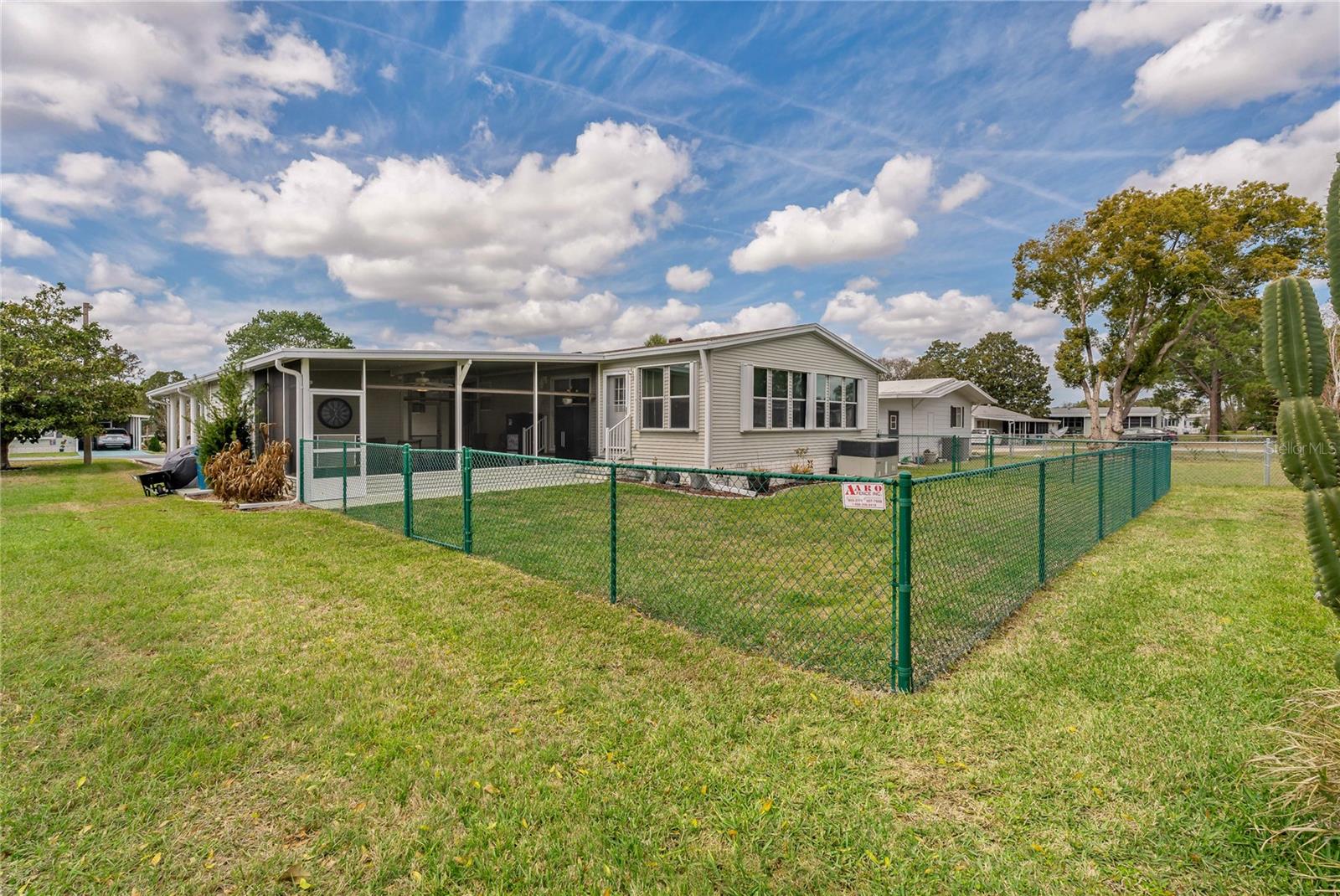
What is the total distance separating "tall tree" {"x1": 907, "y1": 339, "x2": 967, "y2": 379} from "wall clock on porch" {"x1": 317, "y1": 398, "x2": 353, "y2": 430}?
56.0 meters

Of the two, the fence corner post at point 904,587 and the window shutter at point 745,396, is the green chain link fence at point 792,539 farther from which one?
the window shutter at point 745,396

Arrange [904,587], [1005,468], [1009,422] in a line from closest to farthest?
[904,587] → [1005,468] → [1009,422]

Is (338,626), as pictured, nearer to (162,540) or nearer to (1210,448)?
(162,540)

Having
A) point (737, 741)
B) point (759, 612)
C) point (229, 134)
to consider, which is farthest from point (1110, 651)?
point (229, 134)

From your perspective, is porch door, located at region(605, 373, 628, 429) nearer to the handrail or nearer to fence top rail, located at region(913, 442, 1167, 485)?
the handrail

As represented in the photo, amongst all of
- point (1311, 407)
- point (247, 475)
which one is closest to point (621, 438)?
point (247, 475)

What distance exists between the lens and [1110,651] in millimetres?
3869

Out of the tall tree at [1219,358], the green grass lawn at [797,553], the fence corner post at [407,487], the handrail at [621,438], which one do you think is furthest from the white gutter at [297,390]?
the tall tree at [1219,358]

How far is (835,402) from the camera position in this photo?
15.9 metres

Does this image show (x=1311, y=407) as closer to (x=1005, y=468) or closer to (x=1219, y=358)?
(x=1005, y=468)

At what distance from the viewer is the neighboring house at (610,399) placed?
12.0m

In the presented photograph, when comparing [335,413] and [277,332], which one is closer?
[335,413]

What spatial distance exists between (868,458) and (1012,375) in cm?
5162

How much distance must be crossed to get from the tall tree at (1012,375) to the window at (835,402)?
45.9 m
